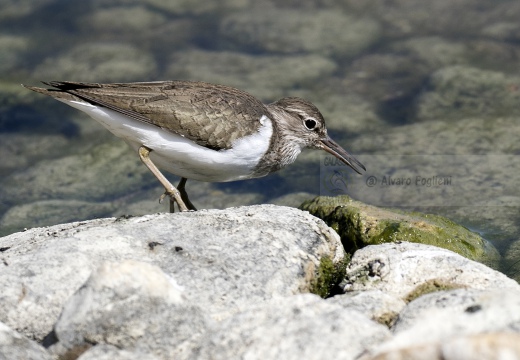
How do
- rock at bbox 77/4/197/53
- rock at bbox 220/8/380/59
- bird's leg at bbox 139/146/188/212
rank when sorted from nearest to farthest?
bird's leg at bbox 139/146/188/212
rock at bbox 220/8/380/59
rock at bbox 77/4/197/53

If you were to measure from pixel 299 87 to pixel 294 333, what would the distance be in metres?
7.92

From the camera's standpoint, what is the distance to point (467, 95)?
11.1 metres

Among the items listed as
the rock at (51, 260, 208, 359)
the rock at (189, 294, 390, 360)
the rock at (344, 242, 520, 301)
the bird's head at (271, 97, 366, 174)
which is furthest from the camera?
the bird's head at (271, 97, 366, 174)

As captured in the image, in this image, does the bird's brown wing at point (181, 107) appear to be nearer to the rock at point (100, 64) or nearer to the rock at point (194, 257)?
the rock at point (194, 257)

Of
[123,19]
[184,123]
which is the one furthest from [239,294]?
[123,19]

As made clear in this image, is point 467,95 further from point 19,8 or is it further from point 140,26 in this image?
point 19,8

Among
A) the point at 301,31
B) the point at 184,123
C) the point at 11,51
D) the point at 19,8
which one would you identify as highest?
the point at 19,8

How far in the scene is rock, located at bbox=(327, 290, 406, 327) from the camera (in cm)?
468

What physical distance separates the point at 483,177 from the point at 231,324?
5776 mm

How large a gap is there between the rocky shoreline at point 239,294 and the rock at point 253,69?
596 centimetres

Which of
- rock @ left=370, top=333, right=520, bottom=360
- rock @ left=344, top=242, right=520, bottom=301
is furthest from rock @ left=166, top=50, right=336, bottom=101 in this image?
rock @ left=370, top=333, right=520, bottom=360

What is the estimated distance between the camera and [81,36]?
13.2 metres

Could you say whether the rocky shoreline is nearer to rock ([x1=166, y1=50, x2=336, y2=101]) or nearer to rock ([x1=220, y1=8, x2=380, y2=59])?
rock ([x1=166, y1=50, x2=336, y2=101])

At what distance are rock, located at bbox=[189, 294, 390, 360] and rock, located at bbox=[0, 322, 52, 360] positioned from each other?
92 centimetres
